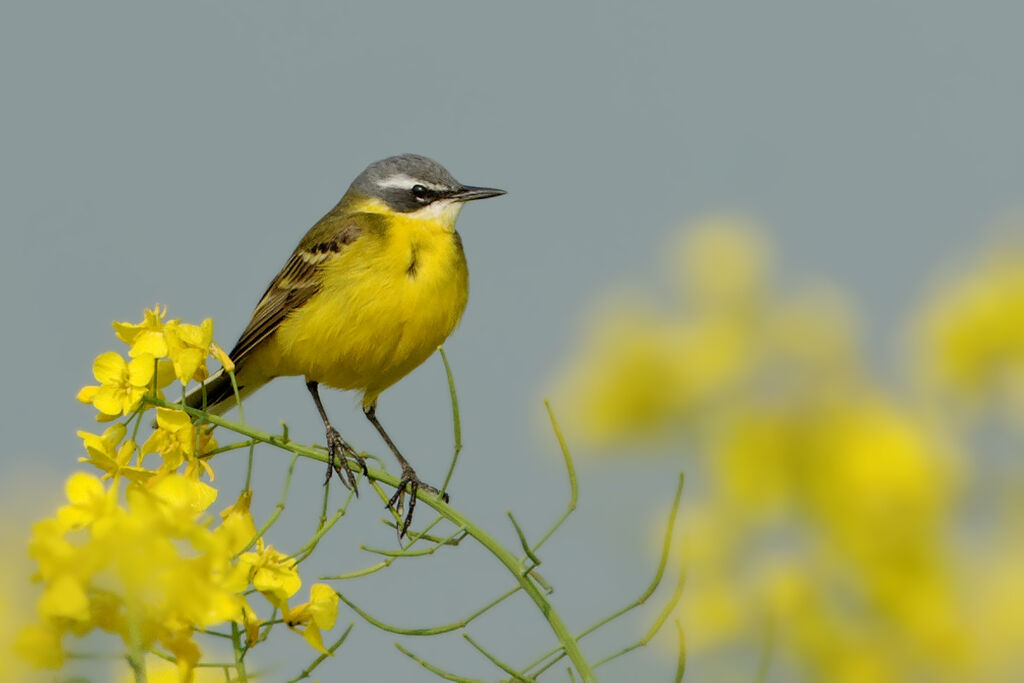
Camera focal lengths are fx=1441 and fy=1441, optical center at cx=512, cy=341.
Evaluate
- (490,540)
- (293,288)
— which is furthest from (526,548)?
(293,288)

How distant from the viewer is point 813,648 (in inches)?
164

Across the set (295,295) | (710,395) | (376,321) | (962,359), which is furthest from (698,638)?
(295,295)

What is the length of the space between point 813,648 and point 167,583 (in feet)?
8.31

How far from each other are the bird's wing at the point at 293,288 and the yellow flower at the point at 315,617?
355 centimetres

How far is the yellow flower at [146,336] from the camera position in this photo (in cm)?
304

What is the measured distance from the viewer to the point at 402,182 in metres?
7.05

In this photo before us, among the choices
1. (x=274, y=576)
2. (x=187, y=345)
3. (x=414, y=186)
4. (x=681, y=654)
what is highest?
(x=414, y=186)

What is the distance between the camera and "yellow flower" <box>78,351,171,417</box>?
2953 mm

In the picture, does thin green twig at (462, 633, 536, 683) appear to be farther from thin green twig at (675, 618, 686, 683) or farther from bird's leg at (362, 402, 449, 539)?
bird's leg at (362, 402, 449, 539)

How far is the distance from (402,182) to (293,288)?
2.99 feet

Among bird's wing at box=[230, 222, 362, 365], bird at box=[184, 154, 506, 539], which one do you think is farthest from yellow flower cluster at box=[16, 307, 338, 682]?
bird's wing at box=[230, 222, 362, 365]

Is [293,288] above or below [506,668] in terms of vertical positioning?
above

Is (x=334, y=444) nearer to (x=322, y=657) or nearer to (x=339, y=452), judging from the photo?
(x=339, y=452)

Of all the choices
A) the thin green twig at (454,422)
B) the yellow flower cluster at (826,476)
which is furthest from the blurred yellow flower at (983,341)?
the thin green twig at (454,422)
